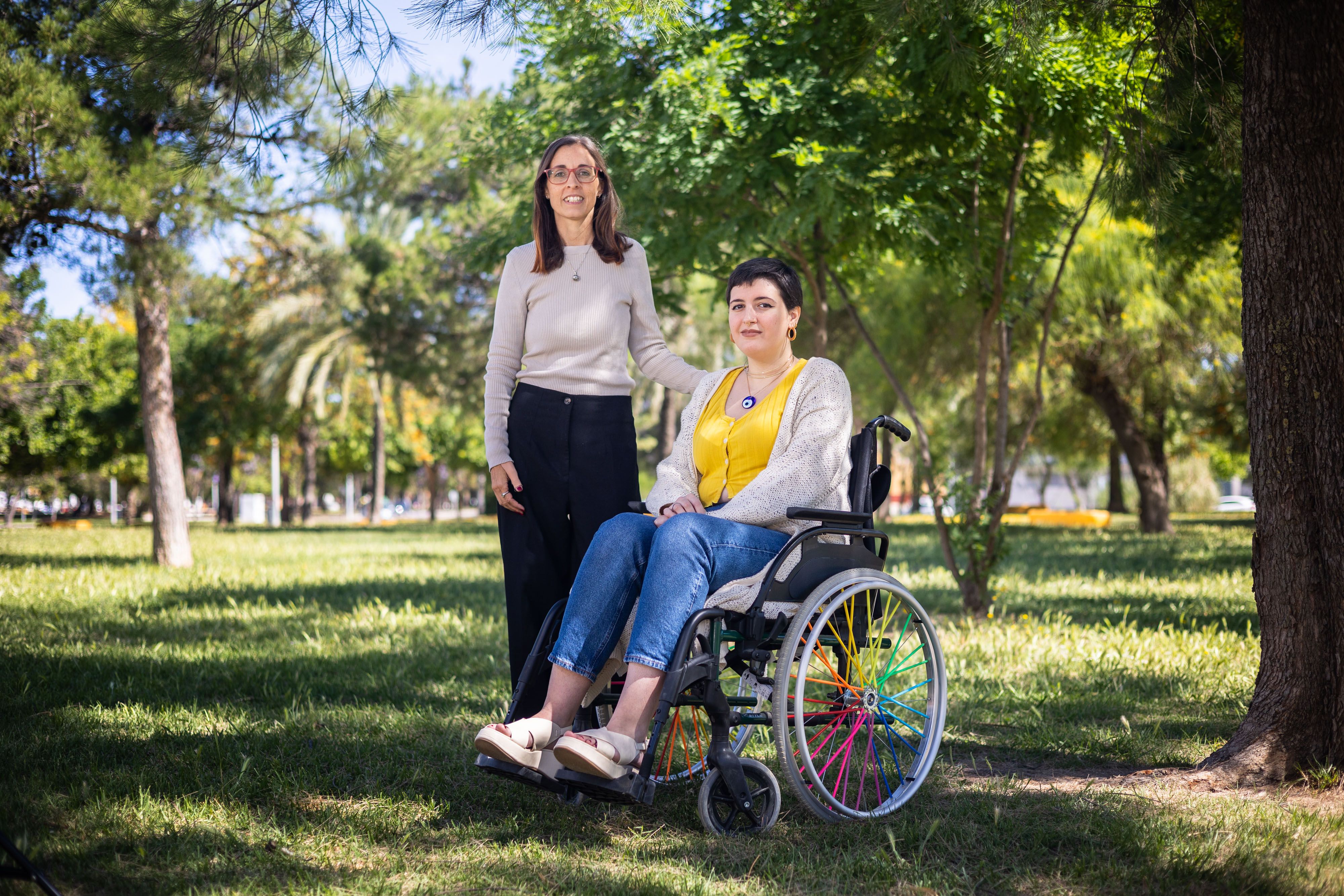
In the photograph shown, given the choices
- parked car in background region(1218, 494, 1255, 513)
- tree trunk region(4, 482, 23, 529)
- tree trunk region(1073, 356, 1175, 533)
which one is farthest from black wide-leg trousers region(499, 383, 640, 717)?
parked car in background region(1218, 494, 1255, 513)

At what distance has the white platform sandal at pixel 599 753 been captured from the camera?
255 centimetres

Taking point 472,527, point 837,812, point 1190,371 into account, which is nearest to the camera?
point 837,812

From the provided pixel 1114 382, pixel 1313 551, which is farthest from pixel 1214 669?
pixel 1114 382

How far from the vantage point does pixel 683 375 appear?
3.49m

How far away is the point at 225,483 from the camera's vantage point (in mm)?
29750

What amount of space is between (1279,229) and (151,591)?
8.23 meters

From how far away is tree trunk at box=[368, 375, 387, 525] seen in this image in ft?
90.8

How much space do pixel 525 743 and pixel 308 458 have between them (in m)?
30.8

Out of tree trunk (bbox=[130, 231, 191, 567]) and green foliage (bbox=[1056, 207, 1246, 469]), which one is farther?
green foliage (bbox=[1056, 207, 1246, 469])

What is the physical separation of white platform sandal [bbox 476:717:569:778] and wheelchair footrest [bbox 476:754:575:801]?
0.01m

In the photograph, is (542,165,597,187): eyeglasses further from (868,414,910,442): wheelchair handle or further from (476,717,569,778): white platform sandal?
(476,717,569,778): white platform sandal

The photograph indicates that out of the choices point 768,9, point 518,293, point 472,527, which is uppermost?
point 768,9

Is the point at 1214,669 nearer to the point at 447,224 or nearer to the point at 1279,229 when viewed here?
the point at 1279,229

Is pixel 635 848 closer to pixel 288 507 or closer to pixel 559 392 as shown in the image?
pixel 559 392
